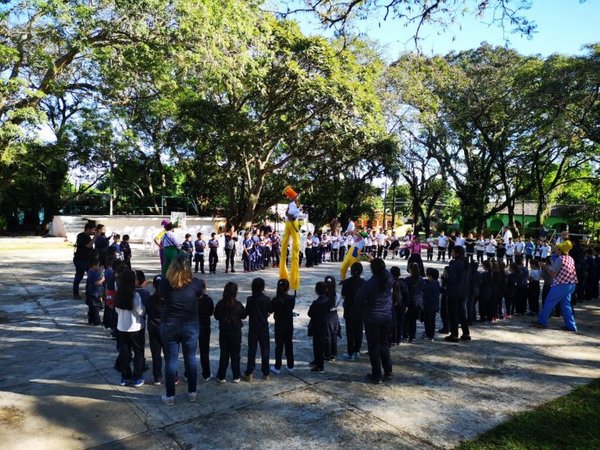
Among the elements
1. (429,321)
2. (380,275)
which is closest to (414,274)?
(429,321)

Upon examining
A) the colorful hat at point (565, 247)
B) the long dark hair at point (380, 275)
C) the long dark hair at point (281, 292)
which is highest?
the colorful hat at point (565, 247)

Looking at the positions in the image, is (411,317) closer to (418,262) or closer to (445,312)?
(445,312)

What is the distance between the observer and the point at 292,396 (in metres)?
5.27

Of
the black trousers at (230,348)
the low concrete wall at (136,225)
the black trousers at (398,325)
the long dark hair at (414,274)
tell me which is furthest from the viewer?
the low concrete wall at (136,225)

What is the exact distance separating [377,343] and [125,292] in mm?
3198

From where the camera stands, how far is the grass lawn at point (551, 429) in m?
4.32

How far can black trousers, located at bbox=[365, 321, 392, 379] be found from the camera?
220 inches

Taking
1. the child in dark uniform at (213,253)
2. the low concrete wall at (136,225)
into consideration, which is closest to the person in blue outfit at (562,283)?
the child in dark uniform at (213,253)

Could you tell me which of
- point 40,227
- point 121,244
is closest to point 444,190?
point 121,244

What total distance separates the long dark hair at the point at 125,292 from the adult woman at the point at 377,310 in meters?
2.82

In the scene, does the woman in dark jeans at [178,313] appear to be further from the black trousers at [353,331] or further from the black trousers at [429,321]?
the black trousers at [429,321]

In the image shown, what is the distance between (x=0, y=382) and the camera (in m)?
5.50

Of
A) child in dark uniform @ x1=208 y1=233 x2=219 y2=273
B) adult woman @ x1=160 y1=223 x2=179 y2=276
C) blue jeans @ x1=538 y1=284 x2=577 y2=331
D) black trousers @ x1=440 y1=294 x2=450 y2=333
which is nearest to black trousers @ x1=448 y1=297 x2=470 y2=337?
black trousers @ x1=440 y1=294 x2=450 y2=333

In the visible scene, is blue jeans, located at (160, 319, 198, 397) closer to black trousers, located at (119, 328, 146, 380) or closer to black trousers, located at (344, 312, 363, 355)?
black trousers, located at (119, 328, 146, 380)
